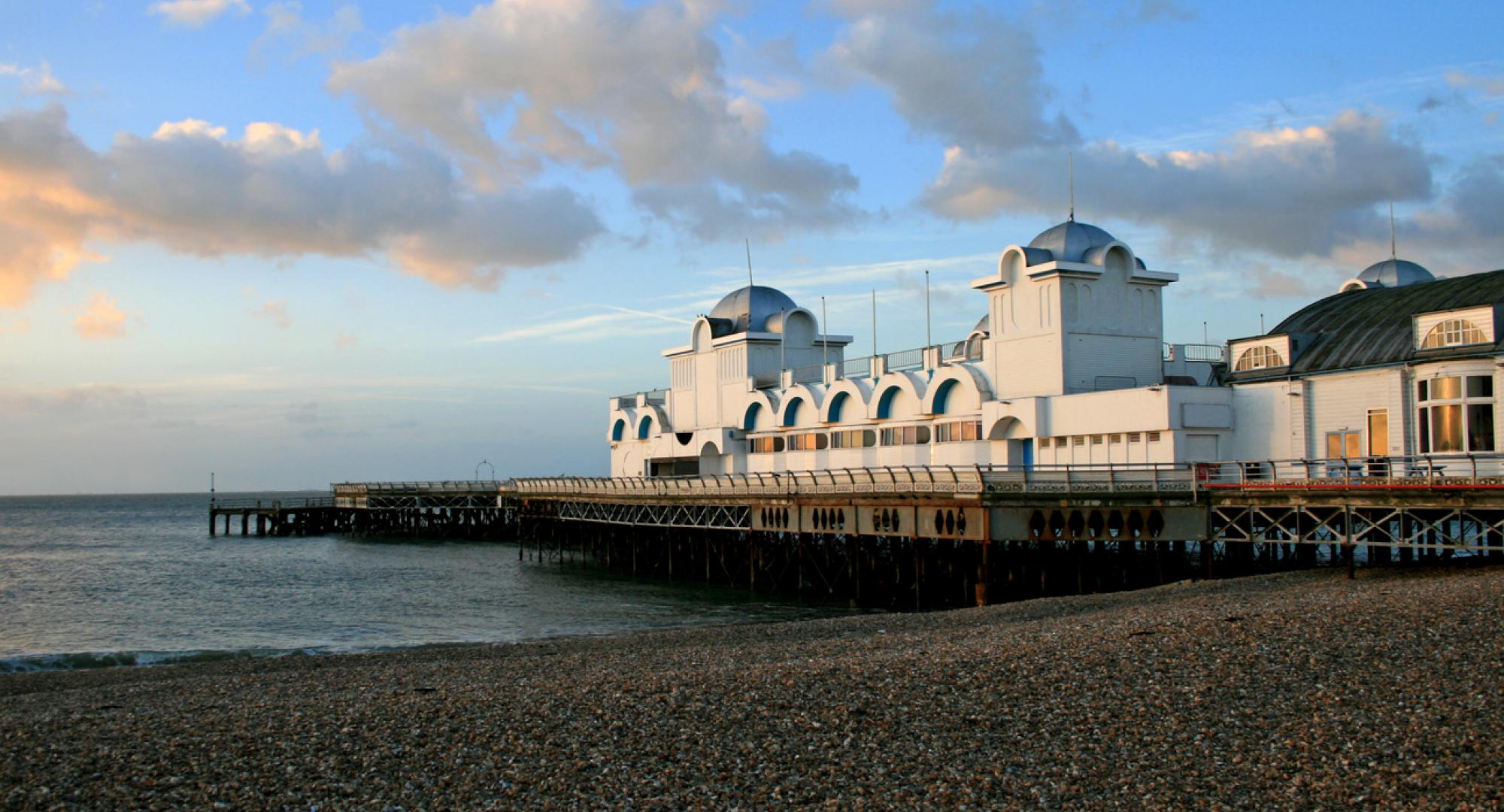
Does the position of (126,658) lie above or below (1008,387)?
below

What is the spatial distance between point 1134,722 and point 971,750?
1.76 metres

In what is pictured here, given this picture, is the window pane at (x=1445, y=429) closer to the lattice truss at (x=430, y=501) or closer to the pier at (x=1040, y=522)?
the pier at (x=1040, y=522)

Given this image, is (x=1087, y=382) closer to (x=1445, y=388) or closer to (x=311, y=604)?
(x=1445, y=388)

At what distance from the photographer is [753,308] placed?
52.3 m

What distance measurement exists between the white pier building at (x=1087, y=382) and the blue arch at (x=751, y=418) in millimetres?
93

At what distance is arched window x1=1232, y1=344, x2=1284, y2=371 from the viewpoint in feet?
102

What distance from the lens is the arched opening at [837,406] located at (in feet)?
148

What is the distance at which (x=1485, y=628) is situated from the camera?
48.0 ft

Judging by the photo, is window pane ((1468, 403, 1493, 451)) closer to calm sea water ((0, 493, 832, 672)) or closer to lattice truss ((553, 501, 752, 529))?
calm sea water ((0, 493, 832, 672))

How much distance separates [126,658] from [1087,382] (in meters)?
26.4

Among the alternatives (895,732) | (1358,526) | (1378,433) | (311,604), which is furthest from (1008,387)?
(895,732)

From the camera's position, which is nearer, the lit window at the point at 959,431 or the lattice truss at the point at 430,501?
the lit window at the point at 959,431

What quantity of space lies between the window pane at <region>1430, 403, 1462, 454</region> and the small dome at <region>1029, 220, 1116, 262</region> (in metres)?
12.7

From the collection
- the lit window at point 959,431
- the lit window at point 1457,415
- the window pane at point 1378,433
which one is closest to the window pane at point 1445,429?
the lit window at point 1457,415
